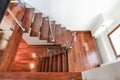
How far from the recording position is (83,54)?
3.86 metres

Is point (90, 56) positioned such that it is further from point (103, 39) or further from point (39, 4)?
point (39, 4)

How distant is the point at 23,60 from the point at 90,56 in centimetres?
254

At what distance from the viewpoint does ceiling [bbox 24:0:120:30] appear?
10.7 ft

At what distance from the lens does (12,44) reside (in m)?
2.41

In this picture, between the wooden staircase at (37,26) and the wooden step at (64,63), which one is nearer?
the wooden staircase at (37,26)

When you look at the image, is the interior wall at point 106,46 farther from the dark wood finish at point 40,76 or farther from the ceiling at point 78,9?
the dark wood finish at point 40,76

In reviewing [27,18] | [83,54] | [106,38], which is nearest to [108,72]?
[27,18]

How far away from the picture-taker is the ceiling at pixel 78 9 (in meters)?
3.25

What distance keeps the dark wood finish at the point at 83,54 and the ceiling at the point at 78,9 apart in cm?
69

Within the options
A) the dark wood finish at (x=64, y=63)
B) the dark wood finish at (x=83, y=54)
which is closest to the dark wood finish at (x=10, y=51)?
the dark wood finish at (x=64, y=63)

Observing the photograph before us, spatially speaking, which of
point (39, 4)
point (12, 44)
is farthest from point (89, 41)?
point (12, 44)

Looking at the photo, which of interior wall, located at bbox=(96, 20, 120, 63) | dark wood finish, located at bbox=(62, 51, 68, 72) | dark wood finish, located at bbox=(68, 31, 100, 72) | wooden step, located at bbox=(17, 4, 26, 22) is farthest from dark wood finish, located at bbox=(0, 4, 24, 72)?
interior wall, located at bbox=(96, 20, 120, 63)

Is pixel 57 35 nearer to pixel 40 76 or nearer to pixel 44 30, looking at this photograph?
pixel 44 30

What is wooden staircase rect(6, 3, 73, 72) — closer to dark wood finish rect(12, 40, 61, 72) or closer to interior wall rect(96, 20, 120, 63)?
dark wood finish rect(12, 40, 61, 72)
